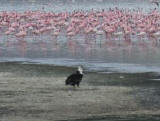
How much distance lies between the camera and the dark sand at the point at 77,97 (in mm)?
12320

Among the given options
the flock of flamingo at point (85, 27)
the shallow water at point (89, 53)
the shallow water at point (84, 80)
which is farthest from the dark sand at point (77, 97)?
the flock of flamingo at point (85, 27)

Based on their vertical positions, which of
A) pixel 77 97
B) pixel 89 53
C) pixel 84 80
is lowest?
pixel 89 53

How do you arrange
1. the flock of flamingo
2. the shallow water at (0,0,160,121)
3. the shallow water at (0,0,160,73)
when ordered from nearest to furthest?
the shallow water at (0,0,160,121) → the shallow water at (0,0,160,73) → the flock of flamingo

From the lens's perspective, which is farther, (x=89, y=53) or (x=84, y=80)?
(x=89, y=53)

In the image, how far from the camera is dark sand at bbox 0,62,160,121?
12.3 meters

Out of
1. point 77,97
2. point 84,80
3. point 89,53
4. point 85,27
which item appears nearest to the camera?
point 77,97

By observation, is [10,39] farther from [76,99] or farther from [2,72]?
[76,99]

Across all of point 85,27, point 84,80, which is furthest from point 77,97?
point 85,27

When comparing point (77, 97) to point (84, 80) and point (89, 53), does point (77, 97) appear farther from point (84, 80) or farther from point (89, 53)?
point (89, 53)

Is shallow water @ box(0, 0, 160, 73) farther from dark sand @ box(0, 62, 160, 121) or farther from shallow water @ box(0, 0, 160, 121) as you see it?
dark sand @ box(0, 62, 160, 121)

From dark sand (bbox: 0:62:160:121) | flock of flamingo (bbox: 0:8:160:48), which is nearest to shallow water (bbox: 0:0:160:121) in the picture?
dark sand (bbox: 0:62:160:121)

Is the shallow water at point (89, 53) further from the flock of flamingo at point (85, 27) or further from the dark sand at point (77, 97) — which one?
the dark sand at point (77, 97)

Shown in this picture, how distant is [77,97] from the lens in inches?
559

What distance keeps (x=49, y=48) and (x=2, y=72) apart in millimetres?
6560
